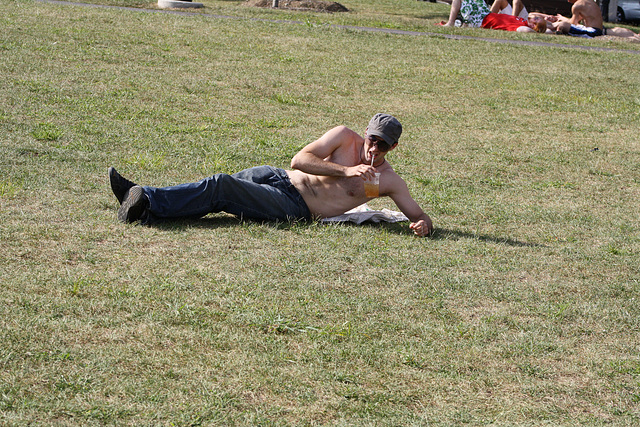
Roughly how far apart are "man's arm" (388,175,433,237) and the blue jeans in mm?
718

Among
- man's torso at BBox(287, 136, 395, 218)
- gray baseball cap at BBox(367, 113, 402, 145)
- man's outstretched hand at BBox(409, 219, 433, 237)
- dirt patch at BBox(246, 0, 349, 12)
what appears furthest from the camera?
dirt patch at BBox(246, 0, 349, 12)

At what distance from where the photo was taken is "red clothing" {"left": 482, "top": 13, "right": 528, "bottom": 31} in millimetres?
19062

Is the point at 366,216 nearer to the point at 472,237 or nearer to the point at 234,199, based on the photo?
the point at 472,237

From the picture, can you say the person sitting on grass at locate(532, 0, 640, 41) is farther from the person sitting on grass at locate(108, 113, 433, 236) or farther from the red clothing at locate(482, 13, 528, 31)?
the person sitting on grass at locate(108, 113, 433, 236)

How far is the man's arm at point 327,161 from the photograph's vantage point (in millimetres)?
5691

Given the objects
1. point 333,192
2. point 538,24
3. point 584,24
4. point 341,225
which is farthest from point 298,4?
point 341,225

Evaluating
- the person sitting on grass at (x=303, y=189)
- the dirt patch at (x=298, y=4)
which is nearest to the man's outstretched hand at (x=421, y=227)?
the person sitting on grass at (x=303, y=189)

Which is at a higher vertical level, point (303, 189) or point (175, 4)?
point (175, 4)

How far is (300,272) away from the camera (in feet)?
16.1

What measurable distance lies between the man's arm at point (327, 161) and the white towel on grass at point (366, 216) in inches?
17.7

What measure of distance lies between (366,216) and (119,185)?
77.3 inches

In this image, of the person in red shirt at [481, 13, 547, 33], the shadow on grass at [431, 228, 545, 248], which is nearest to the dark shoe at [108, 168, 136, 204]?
the shadow on grass at [431, 228, 545, 248]

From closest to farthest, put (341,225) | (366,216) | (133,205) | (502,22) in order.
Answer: (133,205)
(341,225)
(366,216)
(502,22)

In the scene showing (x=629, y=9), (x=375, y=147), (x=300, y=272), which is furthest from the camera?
(x=629, y=9)
